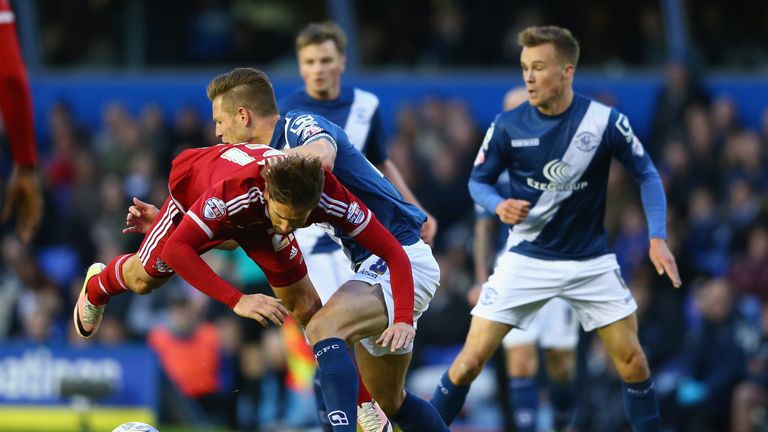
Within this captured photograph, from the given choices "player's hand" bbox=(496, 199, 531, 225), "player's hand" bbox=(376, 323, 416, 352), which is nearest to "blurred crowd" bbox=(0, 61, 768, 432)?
"player's hand" bbox=(496, 199, 531, 225)

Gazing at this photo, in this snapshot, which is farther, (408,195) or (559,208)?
(408,195)

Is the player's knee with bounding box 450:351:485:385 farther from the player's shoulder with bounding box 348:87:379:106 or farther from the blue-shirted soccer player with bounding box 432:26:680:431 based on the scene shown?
the player's shoulder with bounding box 348:87:379:106

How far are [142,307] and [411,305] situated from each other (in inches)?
340

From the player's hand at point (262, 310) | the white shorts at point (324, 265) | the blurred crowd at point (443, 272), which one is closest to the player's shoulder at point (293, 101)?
the white shorts at point (324, 265)

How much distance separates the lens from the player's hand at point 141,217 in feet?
21.6

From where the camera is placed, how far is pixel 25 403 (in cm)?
1220

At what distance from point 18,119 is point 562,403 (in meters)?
5.64

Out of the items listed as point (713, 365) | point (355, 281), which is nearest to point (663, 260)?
→ point (355, 281)

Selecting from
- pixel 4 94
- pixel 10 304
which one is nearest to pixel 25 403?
pixel 10 304

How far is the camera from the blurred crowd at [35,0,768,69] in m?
14.9

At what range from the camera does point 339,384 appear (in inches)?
231

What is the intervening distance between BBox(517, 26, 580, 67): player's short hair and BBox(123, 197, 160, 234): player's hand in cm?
227

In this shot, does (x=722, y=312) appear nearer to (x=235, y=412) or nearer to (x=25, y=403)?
(x=235, y=412)

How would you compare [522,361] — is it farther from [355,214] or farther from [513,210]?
[355,214]
